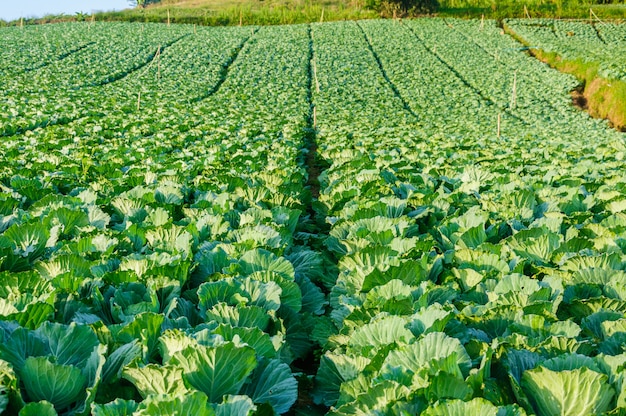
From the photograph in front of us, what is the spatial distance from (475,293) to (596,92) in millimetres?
24462

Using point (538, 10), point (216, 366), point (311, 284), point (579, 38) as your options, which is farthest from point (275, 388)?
point (538, 10)

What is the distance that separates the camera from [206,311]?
9.11 feet

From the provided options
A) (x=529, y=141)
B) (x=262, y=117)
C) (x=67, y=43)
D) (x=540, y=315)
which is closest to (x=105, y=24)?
(x=67, y=43)

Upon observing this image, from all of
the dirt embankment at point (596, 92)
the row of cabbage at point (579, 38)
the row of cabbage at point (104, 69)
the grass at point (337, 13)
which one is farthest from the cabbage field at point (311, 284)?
the grass at point (337, 13)

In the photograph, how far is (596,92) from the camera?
932 inches

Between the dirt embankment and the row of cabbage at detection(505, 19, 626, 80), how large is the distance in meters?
0.40

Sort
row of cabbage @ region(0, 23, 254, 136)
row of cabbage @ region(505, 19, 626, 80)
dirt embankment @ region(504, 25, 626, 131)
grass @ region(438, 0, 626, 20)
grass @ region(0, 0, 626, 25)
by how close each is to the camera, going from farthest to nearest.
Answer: grass @ region(0, 0, 626, 25) < grass @ region(438, 0, 626, 20) < row of cabbage @ region(505, 19, 626, 80) < dirt embankment @ region(504, 25, 626, 131) < row of cabbage @ region(0, 23, 254, 136)

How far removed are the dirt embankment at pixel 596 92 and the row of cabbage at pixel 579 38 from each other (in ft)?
1.32

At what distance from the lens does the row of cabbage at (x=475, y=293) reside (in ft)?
6.56

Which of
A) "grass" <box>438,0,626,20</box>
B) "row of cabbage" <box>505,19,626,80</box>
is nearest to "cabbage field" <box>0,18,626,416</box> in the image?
"row of cabbage" <box>505,19,626,80</box>

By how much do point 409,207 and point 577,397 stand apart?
149 inches

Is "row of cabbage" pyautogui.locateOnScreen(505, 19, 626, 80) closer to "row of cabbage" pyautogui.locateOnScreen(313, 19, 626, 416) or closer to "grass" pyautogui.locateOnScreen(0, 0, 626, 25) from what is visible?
"grass" pyautogui.locateOnScreen(0, 0, 626, 25)

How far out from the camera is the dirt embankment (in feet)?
67.8

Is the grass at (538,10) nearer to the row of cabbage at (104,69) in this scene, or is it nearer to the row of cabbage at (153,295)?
the row of cabbage at (104,69)
